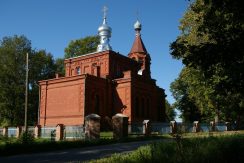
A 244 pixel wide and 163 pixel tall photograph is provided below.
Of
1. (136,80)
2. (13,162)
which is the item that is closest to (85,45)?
(136,80)

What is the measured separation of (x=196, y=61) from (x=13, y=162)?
733 centimetres

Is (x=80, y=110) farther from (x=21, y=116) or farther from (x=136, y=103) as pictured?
(x=21, y=116)

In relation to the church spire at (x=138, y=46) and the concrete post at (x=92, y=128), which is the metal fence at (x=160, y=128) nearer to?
the concrete post at (x=92, y=128)

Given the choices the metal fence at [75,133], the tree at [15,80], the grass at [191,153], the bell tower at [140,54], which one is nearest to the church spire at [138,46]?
the bell tower at [140,54]

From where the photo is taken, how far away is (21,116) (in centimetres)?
4728

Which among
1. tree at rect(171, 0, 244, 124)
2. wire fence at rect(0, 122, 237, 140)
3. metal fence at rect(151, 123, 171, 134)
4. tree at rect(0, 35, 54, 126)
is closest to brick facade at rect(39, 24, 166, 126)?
metal fence at rect(151, 123, 171, 134)

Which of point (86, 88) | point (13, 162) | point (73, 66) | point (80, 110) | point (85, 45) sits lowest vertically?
point (13, 162)

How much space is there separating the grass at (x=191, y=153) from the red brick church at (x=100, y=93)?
22784mm

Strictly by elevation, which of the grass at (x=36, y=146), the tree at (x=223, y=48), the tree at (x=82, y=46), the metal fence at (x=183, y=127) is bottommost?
the grass at (x=36, y=146)

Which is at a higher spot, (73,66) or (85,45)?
(85,45)

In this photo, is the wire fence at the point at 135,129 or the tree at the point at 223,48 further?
the wire fence at the point at 135,129

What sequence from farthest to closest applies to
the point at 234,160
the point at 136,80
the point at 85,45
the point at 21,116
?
the point at 85,45 → the point at 21,116 → the point at 136,80 → the point at 234,160

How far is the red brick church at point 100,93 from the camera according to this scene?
109 ft

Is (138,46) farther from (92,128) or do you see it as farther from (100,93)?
(92,128)
